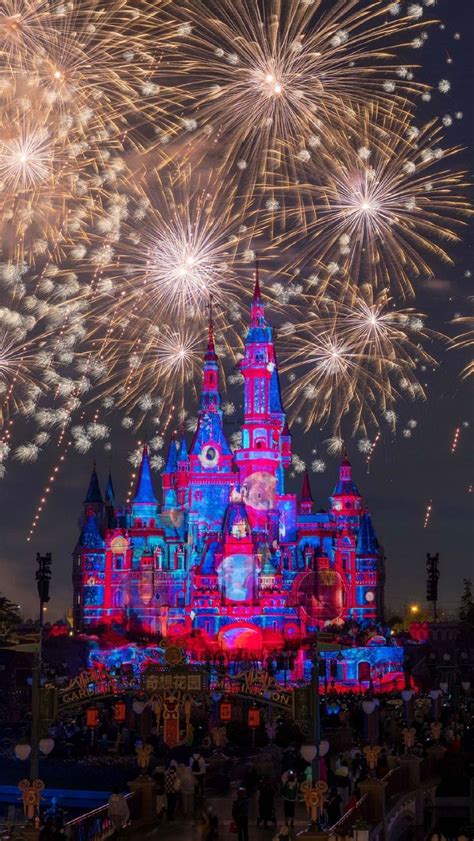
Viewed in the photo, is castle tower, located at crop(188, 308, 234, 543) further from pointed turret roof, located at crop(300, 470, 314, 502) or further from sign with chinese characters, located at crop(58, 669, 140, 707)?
sign with chinese characters, located at crop(58, 669, 140, 707)

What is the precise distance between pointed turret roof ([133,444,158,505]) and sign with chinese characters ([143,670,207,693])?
7531cm

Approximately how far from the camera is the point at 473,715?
48.9 meters

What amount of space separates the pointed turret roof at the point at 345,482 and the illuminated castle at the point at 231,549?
20 cm

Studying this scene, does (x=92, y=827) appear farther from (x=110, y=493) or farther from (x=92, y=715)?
(x=110, y=493)

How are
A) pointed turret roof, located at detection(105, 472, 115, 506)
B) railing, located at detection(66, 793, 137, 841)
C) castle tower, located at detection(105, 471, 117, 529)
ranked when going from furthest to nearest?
pointed turret roof, located at detection(105, 472, 115, 506) < castle tower, located at detection(105, 471, 117, 529) < railing, located at detection(66, 793, 137, 841)

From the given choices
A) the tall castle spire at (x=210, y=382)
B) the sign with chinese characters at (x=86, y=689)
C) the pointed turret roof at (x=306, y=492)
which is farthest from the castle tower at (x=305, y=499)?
the sign with chinese characters at (x=86, y=689)

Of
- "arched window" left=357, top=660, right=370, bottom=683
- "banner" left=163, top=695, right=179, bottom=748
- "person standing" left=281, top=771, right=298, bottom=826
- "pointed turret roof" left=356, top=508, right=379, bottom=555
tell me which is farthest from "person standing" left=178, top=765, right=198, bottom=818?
"pointed turret roof" left=356, top=508, right=379, bottom=555

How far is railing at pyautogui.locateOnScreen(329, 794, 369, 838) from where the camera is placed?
21516 millimetres

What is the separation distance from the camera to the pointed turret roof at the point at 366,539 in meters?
104

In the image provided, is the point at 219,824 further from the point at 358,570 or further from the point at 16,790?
the point at 358,570

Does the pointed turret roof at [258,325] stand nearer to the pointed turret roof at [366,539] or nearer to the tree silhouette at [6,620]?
the pointed turret roof at [366,539]

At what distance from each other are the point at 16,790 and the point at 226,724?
7.63 m

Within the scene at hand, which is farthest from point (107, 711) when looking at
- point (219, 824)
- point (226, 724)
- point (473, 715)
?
point (219, 824)

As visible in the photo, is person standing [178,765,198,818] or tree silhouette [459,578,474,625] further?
tree silhouette [459,578,474,625]
